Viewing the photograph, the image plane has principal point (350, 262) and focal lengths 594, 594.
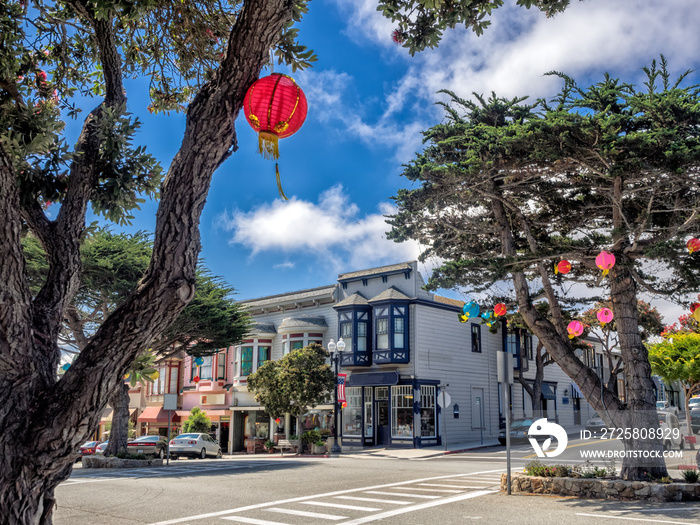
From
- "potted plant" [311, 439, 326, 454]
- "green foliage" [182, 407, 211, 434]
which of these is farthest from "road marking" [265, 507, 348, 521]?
A: "green foliage" [182, 407, 211, 434]

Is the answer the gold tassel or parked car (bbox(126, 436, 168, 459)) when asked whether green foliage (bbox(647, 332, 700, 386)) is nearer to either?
parked car (bbox(126, 436, 168, 459))

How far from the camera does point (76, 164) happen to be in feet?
14.5

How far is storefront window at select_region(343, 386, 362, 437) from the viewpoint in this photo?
35250mm

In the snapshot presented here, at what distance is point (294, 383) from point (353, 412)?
598 centimetres

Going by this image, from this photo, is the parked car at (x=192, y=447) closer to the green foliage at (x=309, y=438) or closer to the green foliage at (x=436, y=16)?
the green foliage at (x=309, y=438)

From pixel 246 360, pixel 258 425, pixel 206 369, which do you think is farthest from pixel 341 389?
pixel 206 369

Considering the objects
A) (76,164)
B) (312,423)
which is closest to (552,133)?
(76,164)

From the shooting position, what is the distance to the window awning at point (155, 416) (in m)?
44.4

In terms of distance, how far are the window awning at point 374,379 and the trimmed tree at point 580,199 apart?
56.2 ft

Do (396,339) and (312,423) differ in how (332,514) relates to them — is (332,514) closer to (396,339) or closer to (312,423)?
(396,339)

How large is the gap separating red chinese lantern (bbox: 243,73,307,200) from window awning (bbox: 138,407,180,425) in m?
42.7

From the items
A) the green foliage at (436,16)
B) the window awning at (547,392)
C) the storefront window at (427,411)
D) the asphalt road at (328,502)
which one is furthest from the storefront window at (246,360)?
the green foliage at (436,16)

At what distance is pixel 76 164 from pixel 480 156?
12008 millimetres

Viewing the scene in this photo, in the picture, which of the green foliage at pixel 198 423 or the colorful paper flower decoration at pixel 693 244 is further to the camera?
Result: the green foliage at pixel 198 423
